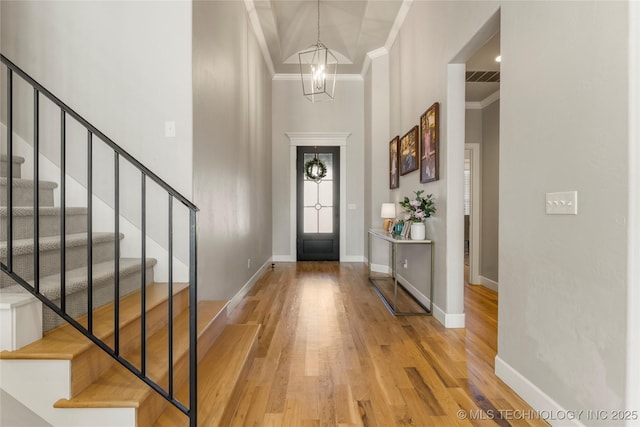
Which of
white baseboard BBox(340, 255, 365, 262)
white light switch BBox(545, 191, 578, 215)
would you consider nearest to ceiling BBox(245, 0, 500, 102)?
white light switch BBox(545, 191, 578, 215)

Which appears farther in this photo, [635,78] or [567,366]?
[567,366]

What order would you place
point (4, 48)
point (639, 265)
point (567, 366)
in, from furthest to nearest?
point (4, 48) → point (567, 366) → point (639, 265)

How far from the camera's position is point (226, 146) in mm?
3264

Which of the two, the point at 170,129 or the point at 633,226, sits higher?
the point at 170,129

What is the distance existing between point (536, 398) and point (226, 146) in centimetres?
304

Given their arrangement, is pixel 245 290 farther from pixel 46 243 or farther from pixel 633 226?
pixel 633 226

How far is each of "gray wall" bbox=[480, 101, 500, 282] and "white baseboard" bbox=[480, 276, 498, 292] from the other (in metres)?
0.04

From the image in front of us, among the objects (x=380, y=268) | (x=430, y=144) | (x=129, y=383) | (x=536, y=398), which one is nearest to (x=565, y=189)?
(x=536, y=398)

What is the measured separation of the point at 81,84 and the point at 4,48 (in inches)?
24.5

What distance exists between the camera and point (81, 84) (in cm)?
246

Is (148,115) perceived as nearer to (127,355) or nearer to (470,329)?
(127,355)

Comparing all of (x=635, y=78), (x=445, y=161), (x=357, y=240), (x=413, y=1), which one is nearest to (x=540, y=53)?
(x=635, y=78)

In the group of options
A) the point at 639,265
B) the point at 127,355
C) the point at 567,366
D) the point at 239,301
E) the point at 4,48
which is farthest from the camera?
the point at 239,301

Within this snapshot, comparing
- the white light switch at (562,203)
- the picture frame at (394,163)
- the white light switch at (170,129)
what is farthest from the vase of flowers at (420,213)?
the white light switch at (170,129)
